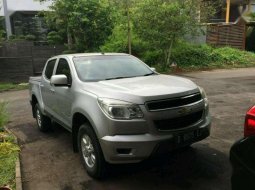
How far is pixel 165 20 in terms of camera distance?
15961mm

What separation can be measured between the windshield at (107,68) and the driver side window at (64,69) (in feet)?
0.57

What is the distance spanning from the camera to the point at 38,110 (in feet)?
23.9

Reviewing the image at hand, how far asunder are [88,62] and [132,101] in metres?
1.82

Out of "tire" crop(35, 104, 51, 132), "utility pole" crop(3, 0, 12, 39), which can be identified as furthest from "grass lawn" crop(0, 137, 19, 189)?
"utility pole" crop(3, 0, 12, 39)

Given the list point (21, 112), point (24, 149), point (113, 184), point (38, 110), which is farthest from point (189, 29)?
point (113, 184)

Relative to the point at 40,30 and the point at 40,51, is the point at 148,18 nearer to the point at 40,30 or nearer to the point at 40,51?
the point at 40,51

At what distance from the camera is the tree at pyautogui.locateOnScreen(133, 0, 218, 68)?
15914mm

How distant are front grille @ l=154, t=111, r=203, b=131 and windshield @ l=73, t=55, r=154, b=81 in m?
1.38

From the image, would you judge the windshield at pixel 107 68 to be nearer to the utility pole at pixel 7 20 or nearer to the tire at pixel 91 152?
the tire at pixel 91 152

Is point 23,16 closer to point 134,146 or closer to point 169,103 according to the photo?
point 169,103

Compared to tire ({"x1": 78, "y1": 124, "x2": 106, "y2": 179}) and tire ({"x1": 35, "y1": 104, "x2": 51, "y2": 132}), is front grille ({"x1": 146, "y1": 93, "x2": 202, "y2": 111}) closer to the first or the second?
tire ({"x1": 78, "y1": 124, "x2": 106, "y2": 179})

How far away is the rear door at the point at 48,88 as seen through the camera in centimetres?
628

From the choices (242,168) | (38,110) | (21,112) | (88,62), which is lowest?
(21,112)

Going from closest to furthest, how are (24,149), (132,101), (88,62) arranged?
1. (132,101)
2. (88,62)
3. (24,149)
